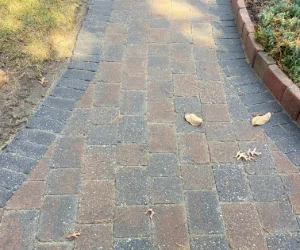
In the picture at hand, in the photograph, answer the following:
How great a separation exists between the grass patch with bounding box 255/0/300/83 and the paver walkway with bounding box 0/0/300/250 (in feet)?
0.89

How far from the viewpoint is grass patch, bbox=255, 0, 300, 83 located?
3.20 meters

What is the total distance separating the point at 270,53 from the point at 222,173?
1299mm

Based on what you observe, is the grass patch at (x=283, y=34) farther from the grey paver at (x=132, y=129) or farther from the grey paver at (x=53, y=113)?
the grey paver at (x=53, y=113)

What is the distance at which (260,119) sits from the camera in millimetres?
3010

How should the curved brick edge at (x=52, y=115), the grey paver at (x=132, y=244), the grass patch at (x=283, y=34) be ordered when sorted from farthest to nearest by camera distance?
the grass patch at (x=283, y=34) → the curved brick edge at (x=52, y=115) → the grey paver at (x=132, y=244)

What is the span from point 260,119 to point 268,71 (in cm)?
50

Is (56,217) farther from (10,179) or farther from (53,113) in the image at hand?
(53,113)

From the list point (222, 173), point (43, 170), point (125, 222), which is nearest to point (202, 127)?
point (222, 173)

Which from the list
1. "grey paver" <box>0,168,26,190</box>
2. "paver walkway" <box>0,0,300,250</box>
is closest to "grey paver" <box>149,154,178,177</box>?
"paver walkway" <box>0,0,300,250</box>

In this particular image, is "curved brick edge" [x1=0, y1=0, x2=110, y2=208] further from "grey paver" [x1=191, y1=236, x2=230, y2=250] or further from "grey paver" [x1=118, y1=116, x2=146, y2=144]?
"grey paver" [x1=191, y1=236, x2=230, y2=250]

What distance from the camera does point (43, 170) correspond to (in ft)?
8.54

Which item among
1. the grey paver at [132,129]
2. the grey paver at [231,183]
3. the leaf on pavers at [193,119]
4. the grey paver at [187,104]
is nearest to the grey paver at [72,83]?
the grey paver at [132,129]

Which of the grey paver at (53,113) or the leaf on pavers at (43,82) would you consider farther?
the leaf on pavers at (43,82)

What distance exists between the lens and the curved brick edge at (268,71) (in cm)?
299
